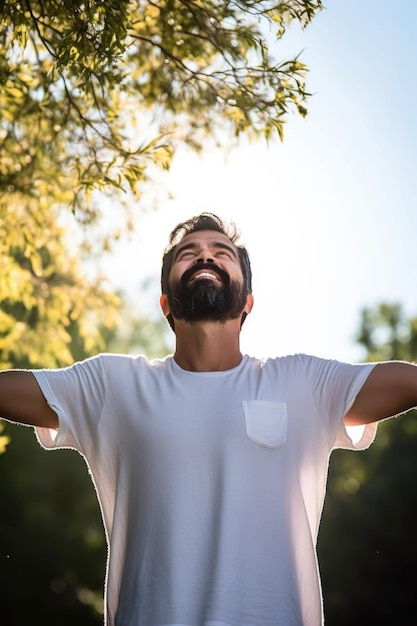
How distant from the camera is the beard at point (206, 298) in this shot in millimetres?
3451

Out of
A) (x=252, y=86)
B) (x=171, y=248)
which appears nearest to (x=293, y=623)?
(x=171, y=248)

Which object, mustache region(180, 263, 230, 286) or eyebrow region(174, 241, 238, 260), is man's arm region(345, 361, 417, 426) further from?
eyebrow region(174, 241, 238, 260)

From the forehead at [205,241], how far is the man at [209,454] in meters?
0.32

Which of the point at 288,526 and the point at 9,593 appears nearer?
the point at 288,526

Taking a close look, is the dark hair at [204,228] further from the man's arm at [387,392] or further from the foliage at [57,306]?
the foliage at [57,306]

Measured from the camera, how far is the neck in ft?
11.1

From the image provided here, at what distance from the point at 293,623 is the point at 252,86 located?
9.40 feet

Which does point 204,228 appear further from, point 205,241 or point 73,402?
point 73,402

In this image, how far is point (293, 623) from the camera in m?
2.94

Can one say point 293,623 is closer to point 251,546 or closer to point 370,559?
point 251,546

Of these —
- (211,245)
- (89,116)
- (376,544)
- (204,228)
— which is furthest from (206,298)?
(376,544)

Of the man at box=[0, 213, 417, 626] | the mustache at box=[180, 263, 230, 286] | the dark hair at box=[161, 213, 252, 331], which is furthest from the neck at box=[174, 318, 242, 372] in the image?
the dark hair at box=[161, 213, 252, 331]

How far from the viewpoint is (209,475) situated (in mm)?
3049

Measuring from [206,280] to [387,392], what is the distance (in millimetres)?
850
